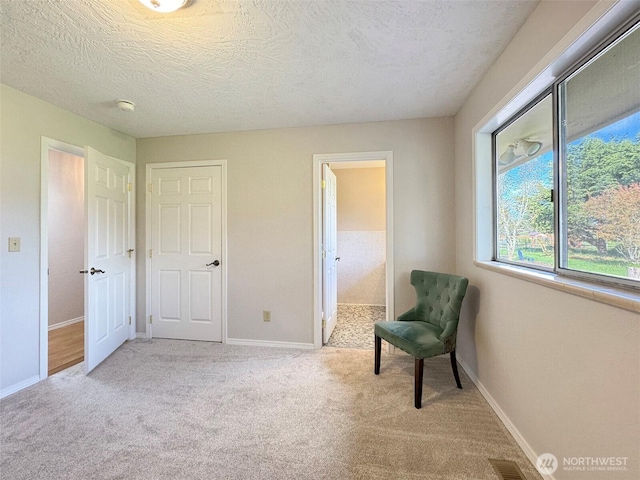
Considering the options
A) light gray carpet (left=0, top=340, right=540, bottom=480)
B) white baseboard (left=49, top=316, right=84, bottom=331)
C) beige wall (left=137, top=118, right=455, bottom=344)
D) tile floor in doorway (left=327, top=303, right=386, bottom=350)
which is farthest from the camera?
white baseboard (left=49, top=316, right=84, bottom=331)

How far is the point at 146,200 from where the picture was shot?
10.2 feet

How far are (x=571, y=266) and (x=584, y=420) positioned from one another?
2.11 feet

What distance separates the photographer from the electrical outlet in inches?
80.1

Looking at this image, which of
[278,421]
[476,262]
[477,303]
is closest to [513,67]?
[476,262]

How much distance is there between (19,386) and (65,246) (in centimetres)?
208

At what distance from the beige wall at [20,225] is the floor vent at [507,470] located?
3.23 m

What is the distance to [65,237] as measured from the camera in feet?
11.6

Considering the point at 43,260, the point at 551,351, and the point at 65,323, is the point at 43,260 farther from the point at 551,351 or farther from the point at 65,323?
the point at 551,351

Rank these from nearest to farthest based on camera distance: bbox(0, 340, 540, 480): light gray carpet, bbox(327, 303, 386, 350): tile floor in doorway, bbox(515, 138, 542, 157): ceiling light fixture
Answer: bbox(0, 340, 540, 480): light gray carpet
bbox(515, 138, 542, 157): ceiling light fixture
bbox(327, 303, 386, 350): tile floor in doorway

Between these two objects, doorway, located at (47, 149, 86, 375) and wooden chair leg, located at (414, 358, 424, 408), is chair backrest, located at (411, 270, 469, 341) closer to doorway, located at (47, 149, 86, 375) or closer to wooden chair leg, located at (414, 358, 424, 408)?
wooden chair leg, located at (414, 358, 424, 408)

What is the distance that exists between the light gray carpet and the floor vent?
4 centimetres

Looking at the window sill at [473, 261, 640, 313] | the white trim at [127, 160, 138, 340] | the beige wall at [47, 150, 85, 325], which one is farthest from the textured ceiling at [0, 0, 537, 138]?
the beige wall at [47, 150, 85, 325]

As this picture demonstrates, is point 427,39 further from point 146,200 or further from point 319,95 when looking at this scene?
point 146,200

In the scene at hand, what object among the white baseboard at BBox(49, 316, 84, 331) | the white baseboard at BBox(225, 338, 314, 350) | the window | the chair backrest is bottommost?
the white baseboard at BBox(225, 338, 314, 350)
